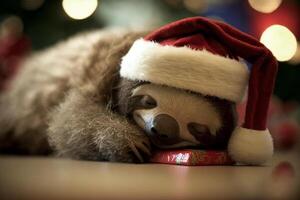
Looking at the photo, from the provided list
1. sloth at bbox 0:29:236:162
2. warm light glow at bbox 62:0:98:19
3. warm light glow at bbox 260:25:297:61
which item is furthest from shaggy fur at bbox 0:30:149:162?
warm light glow at bbox 260:25:297:61

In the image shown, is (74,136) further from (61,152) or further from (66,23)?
(66,23)

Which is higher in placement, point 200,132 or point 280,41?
point 280,41

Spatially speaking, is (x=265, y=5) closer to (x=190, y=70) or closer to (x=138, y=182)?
(x=190, y=70)

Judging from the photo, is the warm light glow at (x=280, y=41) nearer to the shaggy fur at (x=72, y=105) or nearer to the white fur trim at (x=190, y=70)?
the shaggy fur at (x=72, y=105)

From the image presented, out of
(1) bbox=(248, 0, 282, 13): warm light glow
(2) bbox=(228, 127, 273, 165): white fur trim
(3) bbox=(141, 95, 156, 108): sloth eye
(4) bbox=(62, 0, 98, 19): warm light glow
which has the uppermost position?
(1) bbox=(248, 0, 282, 13): warm light glow

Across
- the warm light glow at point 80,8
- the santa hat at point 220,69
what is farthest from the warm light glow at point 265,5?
the santa hat at point 220,69

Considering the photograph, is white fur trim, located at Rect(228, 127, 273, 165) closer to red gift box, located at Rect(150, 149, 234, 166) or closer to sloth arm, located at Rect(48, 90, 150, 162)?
red gift box, located at Rect(150, 149, 234, 166)

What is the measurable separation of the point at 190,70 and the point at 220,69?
6 cm

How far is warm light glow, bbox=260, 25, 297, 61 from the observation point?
6.45ft

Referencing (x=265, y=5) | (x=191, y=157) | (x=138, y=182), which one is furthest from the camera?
(x=265, y=5)

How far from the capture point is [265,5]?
203 centimetres

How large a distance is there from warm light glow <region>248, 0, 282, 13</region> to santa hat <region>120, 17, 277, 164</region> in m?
1.02

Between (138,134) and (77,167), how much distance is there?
0.15 m

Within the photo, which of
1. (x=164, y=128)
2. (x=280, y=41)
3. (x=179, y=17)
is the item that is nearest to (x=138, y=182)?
(x=164, y=128)
